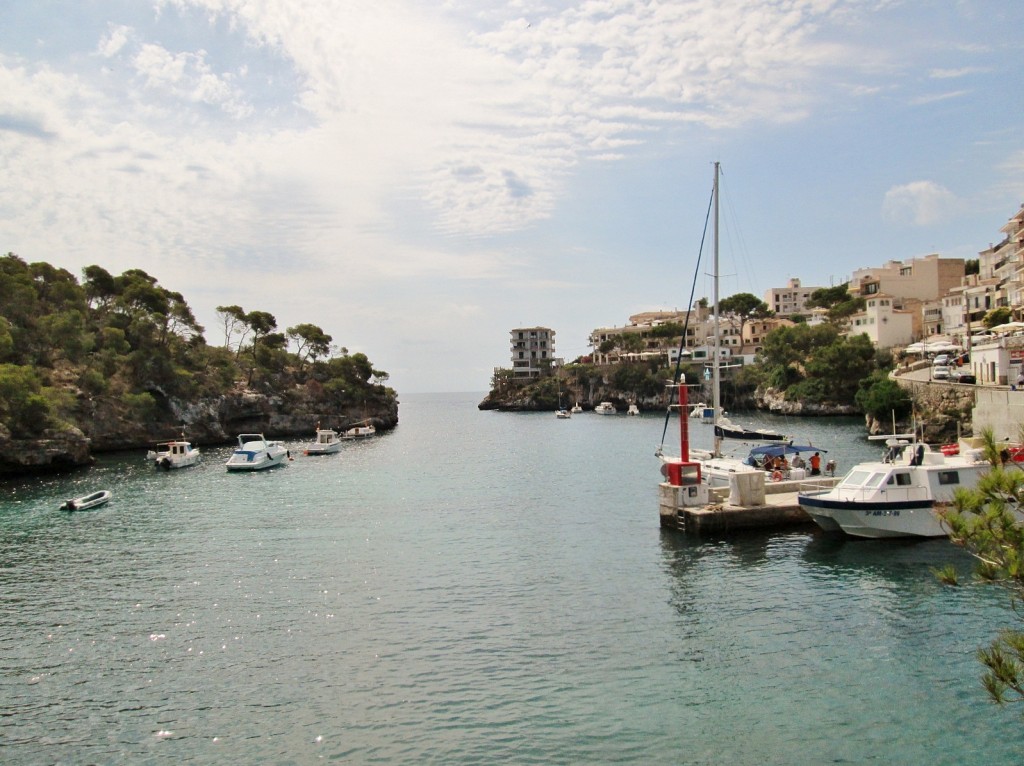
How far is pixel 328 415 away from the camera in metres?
118

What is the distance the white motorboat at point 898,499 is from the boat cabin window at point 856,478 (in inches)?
4.5

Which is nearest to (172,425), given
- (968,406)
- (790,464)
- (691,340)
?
(790,464)

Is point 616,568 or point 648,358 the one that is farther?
point 648,358

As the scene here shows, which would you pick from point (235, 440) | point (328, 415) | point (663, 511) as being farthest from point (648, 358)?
point (663, 511)

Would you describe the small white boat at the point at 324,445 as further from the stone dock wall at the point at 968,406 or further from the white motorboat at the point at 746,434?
the stone dock wall at the point at 968,406

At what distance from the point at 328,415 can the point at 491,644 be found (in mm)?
102475

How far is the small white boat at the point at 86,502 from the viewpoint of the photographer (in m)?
43.1

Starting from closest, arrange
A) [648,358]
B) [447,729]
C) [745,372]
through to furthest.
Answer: [447,729]
[745,372]
[648,358]

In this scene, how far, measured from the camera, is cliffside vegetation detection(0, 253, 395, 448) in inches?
2673

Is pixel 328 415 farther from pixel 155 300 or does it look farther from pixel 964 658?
pixel 964 658

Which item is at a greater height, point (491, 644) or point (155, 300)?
point (155, 300)

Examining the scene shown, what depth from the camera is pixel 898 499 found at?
29.3 meters

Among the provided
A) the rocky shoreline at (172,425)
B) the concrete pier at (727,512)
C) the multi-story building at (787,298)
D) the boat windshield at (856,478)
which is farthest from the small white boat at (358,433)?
the multi-story building at (787,298)

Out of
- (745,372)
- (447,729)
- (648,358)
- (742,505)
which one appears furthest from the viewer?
(648,358)
